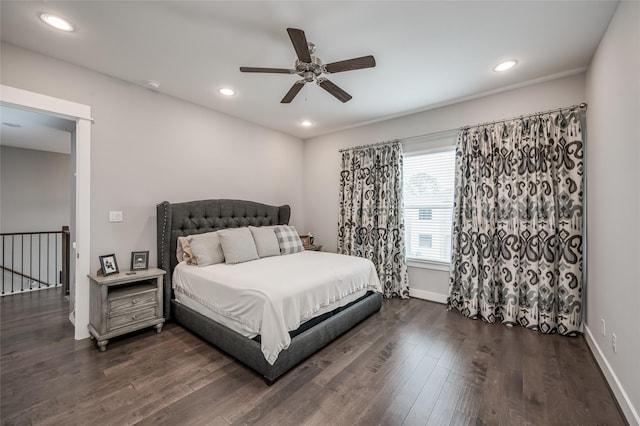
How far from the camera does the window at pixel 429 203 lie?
3750mm

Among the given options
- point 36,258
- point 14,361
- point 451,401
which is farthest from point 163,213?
point 36,258

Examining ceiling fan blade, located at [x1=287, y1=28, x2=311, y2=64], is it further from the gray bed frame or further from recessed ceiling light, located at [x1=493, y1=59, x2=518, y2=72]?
the gray bed frame

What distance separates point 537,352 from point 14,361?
4652 mm

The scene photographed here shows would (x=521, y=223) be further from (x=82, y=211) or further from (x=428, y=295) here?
(x=82, y=211)

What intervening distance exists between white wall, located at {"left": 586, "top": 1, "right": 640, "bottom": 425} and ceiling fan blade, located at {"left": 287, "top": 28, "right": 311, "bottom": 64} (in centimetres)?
201

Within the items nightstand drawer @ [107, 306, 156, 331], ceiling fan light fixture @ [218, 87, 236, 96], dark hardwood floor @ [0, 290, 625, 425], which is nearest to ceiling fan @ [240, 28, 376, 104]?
ceiling fan light fixture @ [218, 87, 236, 96]

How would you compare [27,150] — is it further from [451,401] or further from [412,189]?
[451,401]

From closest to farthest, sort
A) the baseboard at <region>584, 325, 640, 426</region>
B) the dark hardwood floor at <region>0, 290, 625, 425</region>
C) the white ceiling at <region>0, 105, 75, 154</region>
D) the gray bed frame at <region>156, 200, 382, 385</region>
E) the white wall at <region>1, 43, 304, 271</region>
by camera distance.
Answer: the baseboard at <region>584, 325, 640, 426</region>, the dark hardwood floor at <region>0, 290, 625, 425</region>, the gray bed frame at <region>156, 200, 382, 385</region>, the white wall at <region>1, 43, 304, 271</region>, the white ceiling at <region>0, 105, 75, 154</region>

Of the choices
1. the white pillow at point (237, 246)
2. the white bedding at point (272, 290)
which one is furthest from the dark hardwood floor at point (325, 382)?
the white pillow at point (237, 246)

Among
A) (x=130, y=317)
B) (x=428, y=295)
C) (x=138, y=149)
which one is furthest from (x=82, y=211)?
(x=428, y=295)

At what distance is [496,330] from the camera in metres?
2.95

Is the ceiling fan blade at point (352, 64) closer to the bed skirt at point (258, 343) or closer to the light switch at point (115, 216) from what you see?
the bed skirt at point (258, 343)

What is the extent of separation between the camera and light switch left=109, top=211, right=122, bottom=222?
2.92m

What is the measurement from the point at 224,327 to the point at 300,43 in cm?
239
